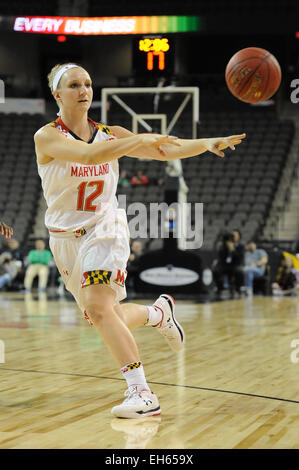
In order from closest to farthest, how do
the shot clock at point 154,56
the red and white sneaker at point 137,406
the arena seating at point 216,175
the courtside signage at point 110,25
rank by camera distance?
the red and white sneaker at point 137,406
the shot clock at point 154,56
the courtside signage at point 110,25
the arena seating at point 216,175

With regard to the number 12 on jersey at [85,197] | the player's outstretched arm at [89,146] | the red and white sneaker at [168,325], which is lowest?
the red and white sneaker at [168,325]

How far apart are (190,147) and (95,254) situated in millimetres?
743

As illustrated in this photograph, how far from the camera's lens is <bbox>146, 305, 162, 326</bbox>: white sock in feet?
13.9

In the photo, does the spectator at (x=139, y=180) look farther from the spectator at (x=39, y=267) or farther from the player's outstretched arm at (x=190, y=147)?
the player's outstretched arm at (x=190, y=147)

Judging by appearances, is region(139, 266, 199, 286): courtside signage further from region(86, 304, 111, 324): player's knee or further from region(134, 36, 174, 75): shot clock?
region(86, 304, 111, 324): player's knee

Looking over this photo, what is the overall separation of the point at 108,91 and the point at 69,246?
1086cm

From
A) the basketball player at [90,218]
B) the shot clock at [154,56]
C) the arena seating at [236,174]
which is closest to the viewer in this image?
the basketball player at [90,218]

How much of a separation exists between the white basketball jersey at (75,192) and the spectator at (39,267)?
11.1 metres

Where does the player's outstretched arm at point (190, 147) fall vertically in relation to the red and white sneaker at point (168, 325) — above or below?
above

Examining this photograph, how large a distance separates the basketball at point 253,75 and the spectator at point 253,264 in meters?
8.74

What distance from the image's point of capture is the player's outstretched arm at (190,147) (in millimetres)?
3621

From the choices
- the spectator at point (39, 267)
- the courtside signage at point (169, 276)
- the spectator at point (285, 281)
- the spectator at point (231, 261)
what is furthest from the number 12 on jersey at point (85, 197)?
the spectator at point (39, 267)

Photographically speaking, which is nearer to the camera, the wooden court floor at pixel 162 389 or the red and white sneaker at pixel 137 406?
the wooden court floor at pixel 162 389

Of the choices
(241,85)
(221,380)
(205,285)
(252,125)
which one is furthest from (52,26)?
(221,380)
